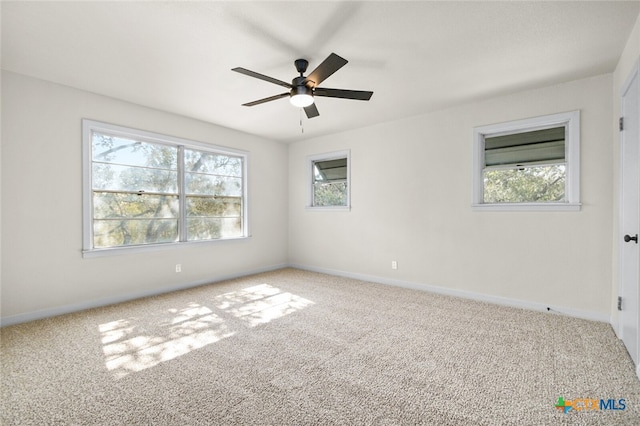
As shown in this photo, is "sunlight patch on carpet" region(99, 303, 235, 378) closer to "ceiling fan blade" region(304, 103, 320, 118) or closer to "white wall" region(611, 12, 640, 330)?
"ceiling fan blade" region(304, 103, 320, 118)

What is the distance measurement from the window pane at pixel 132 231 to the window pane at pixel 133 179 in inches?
17.2

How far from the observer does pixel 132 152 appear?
13.3 ft

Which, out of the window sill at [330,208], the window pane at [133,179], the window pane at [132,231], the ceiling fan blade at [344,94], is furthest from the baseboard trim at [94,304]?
the ceiling fan blade at [344,94]

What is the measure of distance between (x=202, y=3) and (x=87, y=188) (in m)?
2.72

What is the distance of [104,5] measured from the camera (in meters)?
2.09

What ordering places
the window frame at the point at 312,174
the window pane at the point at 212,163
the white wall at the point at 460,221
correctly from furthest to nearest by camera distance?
the window frame at the point at 312,174 < the window pane at the point at 212,163 < the white wall at the point at 460,221

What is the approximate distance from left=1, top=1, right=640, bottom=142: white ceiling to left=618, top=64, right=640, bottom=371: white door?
1.93 ft

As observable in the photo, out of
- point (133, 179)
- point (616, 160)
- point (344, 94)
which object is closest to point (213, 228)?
point (133, 179)

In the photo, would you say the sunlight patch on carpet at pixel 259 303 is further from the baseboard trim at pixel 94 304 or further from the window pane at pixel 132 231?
the window pane at pixel 132 231

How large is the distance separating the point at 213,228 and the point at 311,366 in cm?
334

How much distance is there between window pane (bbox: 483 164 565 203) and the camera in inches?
138

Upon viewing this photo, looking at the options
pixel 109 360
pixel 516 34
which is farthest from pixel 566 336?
pixel 109 360

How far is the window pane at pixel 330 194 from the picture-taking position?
5.50 m

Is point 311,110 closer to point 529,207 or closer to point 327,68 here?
point 327,68
